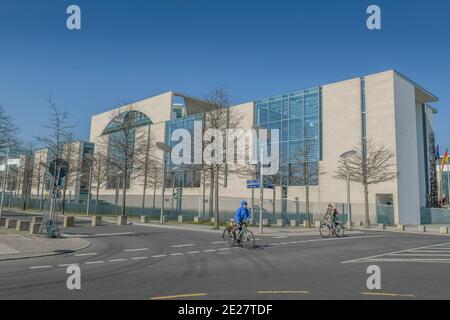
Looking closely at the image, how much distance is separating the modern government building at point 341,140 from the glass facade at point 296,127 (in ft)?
0.42

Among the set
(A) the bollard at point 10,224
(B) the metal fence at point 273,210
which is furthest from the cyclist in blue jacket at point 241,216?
(B) the metal fence at point 273,210

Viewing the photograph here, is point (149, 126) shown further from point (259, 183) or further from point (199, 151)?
point (259, 183)

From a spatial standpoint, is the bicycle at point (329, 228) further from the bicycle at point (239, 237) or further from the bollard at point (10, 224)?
the bollard at point (10, 224)

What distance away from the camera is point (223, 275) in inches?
349

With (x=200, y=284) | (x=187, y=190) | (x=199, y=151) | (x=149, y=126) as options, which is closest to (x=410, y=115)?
(x=199, y=151)

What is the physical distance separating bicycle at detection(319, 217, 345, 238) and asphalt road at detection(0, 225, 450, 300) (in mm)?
8281

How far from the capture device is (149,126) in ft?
227

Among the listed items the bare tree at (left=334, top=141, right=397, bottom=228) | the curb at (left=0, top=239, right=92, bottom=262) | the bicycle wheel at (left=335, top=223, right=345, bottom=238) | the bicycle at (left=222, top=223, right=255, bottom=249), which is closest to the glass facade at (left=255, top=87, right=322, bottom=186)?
the bare tree at (left=334, top=141, right=397, bottom=228)

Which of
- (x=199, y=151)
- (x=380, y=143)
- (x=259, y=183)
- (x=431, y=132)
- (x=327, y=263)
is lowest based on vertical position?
(x=327, y=263)

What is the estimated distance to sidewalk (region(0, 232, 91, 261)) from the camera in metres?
12.0

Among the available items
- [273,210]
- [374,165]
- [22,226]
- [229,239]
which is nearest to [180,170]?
[273,210]

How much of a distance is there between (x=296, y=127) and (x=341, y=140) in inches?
259

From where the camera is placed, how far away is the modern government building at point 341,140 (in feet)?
144
